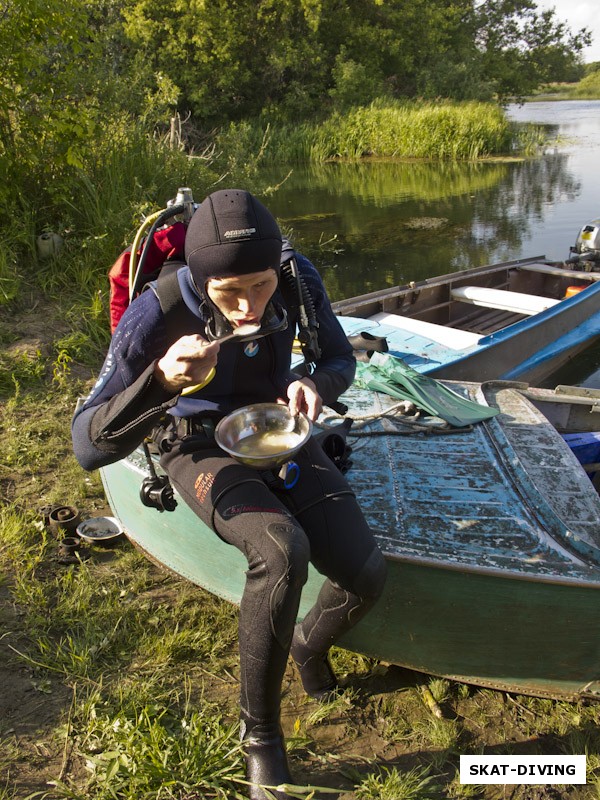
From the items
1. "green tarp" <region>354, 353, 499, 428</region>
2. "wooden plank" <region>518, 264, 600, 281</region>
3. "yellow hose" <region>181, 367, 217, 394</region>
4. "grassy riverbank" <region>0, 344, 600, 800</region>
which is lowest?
"grassy riverbank" <region>0, 344, 600, 800</region>

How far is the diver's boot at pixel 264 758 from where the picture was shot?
1.93m

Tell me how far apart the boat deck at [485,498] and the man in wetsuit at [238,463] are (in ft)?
1.05

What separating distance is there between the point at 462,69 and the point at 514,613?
2802cm

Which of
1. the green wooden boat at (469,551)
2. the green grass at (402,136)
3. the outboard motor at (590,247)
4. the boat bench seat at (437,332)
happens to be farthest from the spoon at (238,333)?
the green grass at (402,136)

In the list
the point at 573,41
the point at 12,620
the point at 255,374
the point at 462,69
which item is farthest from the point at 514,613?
the point at 573,41

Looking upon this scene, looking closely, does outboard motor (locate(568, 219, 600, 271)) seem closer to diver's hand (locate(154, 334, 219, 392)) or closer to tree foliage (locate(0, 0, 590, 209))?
diver's hand (locate(154, 334, 219, 392))

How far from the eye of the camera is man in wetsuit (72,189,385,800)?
189 centimetres

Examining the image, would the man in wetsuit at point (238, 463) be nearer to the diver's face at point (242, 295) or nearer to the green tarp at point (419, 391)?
the diver's face at point (242, 295)

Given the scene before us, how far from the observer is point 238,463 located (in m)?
2.15

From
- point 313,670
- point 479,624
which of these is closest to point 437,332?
point 479,624

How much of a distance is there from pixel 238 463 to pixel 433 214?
11996 mm

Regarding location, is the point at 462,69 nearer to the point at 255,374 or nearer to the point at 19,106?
the point at 19,106

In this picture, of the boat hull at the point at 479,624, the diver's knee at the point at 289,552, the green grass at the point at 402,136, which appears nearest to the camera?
the diver's knee at the point at 289,552

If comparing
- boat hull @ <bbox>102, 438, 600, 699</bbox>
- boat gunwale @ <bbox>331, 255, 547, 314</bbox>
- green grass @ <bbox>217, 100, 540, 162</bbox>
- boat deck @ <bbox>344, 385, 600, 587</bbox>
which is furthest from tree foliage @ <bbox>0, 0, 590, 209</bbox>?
boat hull @ <bbox>102, 438, 600, 699</bbox>
